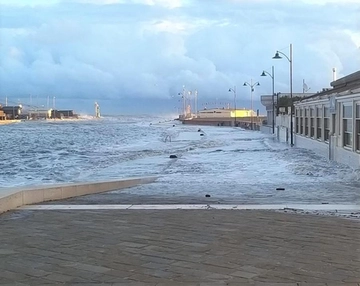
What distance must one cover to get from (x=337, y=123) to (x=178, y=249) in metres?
19.9

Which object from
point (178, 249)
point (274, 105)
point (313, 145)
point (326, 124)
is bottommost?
point (313, 145)

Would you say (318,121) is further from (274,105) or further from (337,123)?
(274,105)

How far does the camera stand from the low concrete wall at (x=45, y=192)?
9.19 meters

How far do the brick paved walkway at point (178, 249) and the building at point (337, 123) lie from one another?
13.7 m

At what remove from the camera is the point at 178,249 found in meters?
6.19

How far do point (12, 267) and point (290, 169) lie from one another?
18567 millimetres

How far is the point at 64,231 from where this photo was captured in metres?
7.32

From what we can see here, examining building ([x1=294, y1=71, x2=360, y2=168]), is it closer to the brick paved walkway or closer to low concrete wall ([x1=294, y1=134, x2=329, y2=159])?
low concrete wall ([x1=294, y1=134, x2=329, y2=159])

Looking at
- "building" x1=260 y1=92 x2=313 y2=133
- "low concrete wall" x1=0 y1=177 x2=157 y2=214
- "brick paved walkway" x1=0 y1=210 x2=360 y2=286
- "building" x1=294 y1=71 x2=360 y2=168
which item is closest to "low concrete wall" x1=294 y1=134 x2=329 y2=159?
"building" x1=294 y1=71 x2=360 y2=168

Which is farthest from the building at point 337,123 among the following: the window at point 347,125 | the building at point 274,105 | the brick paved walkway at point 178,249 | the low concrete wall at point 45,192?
the building at point 274,105

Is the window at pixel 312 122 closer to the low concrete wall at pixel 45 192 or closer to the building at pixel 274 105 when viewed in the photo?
the low concrete wall at pixel 45 192

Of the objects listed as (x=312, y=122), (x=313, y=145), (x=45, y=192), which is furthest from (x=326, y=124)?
(x=45, y=192)

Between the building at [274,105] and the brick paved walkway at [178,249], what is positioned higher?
the building at [274,105]

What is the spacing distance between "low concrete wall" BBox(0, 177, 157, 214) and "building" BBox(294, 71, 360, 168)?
10.8 m
